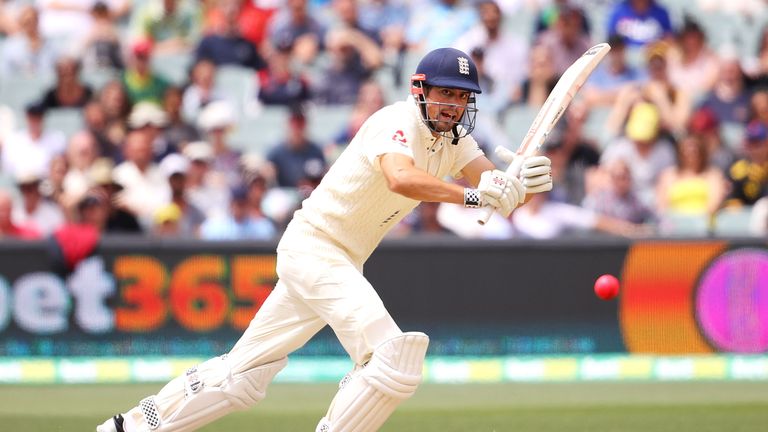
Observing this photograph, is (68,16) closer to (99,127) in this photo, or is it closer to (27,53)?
(27,53)

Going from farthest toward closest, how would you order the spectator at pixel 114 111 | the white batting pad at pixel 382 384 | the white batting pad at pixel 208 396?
the spectator at pixel 114 111 → the white batting pad at pixel 208 396 → the white batting pad at pixel 382 384

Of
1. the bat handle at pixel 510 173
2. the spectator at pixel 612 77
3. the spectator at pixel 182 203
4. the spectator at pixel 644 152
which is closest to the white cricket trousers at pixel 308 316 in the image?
the bat handle at pixel 510 173

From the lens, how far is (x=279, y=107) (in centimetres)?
1077

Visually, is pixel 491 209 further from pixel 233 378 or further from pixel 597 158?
pixel 597 158

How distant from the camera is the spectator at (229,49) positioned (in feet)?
36.3

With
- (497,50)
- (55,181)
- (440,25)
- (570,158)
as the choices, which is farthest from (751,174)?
(55,181)

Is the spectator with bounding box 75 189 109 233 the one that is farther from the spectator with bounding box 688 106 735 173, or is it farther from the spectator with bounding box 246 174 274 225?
the spectator with bounding box 688 106 735 173

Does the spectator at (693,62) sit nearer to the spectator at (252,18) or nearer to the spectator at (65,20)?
the spectator at (252,18)

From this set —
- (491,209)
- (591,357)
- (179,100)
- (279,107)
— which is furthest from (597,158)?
(491,209)

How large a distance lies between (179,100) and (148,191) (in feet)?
3.48

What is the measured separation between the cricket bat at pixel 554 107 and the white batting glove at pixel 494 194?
127 millimetres

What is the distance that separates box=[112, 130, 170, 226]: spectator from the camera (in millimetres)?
9766

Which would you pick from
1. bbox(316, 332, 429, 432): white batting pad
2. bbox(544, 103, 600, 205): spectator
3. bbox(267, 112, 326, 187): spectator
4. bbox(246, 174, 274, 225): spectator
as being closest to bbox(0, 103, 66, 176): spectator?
bbox(267, 112, 326, 187): spectator

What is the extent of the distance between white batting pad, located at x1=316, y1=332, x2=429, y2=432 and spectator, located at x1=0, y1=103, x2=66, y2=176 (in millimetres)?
6247
